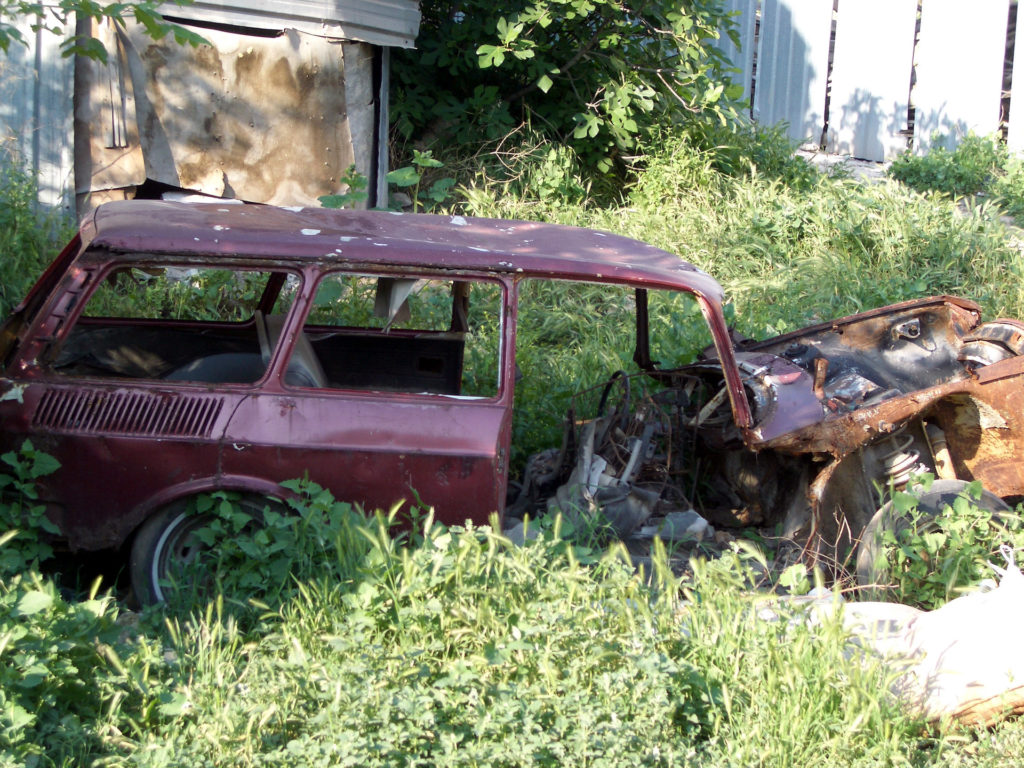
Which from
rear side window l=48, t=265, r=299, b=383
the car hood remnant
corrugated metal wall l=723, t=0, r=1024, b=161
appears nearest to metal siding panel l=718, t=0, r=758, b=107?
corrugated metal wall l=723, t=0, r=1024, b=161

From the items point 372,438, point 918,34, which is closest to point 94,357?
point 372,438

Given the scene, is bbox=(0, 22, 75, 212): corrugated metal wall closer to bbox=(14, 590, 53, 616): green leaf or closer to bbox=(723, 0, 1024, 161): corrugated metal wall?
bbox=(14, 590, 53, 616): green leaf

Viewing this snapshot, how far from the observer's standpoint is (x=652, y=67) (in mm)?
9766

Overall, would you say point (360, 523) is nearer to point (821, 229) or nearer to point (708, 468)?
point (708, 468)

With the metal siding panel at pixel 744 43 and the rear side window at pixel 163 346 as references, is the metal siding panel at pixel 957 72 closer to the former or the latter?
the metal siding panel at pixel 744 43

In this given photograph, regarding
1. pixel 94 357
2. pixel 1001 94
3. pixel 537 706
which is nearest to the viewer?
pixel 537 706

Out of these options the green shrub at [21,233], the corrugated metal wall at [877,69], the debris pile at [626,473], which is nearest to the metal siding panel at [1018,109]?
the corrugated metal wall at [877,69]

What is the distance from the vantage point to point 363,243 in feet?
13.0

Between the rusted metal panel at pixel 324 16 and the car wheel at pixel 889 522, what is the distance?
610cm

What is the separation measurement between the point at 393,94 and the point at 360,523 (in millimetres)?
6824

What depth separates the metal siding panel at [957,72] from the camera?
39.8 feet

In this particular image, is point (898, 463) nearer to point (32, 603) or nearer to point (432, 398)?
point (432, 398)

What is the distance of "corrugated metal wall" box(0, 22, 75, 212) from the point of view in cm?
740

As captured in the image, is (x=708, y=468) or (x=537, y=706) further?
(x=708, y=468)
